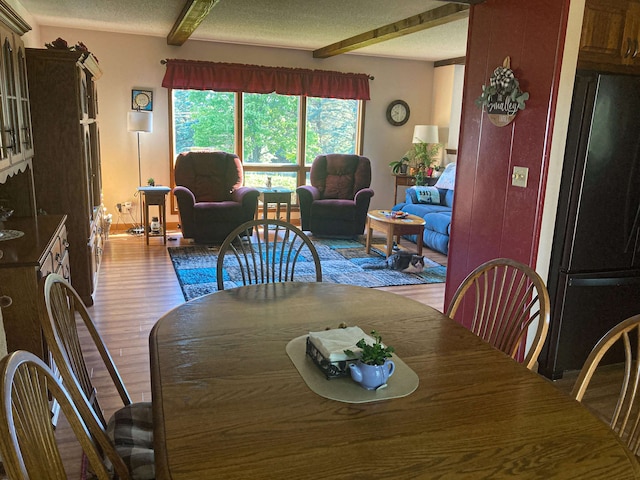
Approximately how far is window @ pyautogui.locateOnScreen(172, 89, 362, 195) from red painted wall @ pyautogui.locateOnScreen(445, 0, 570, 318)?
414 cm

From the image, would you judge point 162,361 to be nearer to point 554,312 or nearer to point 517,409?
point 517,409

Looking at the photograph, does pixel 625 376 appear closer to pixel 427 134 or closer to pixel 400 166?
pixel 427 134

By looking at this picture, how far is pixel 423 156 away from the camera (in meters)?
7.20

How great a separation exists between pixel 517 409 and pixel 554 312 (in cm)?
178

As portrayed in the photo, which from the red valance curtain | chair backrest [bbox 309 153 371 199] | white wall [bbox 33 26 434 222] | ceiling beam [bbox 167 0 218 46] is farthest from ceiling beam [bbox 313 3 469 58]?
ceiling beam [bbox 167 0 218 46]

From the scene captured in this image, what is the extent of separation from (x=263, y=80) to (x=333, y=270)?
301 cm

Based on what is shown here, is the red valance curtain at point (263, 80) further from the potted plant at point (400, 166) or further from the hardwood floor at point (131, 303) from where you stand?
the hardwood floor at point (131, 303)

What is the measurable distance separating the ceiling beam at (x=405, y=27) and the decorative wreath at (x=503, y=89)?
3.92 feet

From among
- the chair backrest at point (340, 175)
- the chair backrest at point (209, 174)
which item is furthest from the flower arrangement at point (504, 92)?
the chair backrest at point (209, 174)

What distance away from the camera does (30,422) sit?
1.00 metres

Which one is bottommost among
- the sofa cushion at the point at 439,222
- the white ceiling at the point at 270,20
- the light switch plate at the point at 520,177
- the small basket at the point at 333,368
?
the sofa cushion at the point at 439,222

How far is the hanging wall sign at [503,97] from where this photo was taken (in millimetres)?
2748

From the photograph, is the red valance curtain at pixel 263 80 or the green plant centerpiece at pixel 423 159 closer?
the red valance curtain at pixel 263 80

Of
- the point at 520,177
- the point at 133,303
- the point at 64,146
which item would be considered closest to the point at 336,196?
→ the point at 133,303
